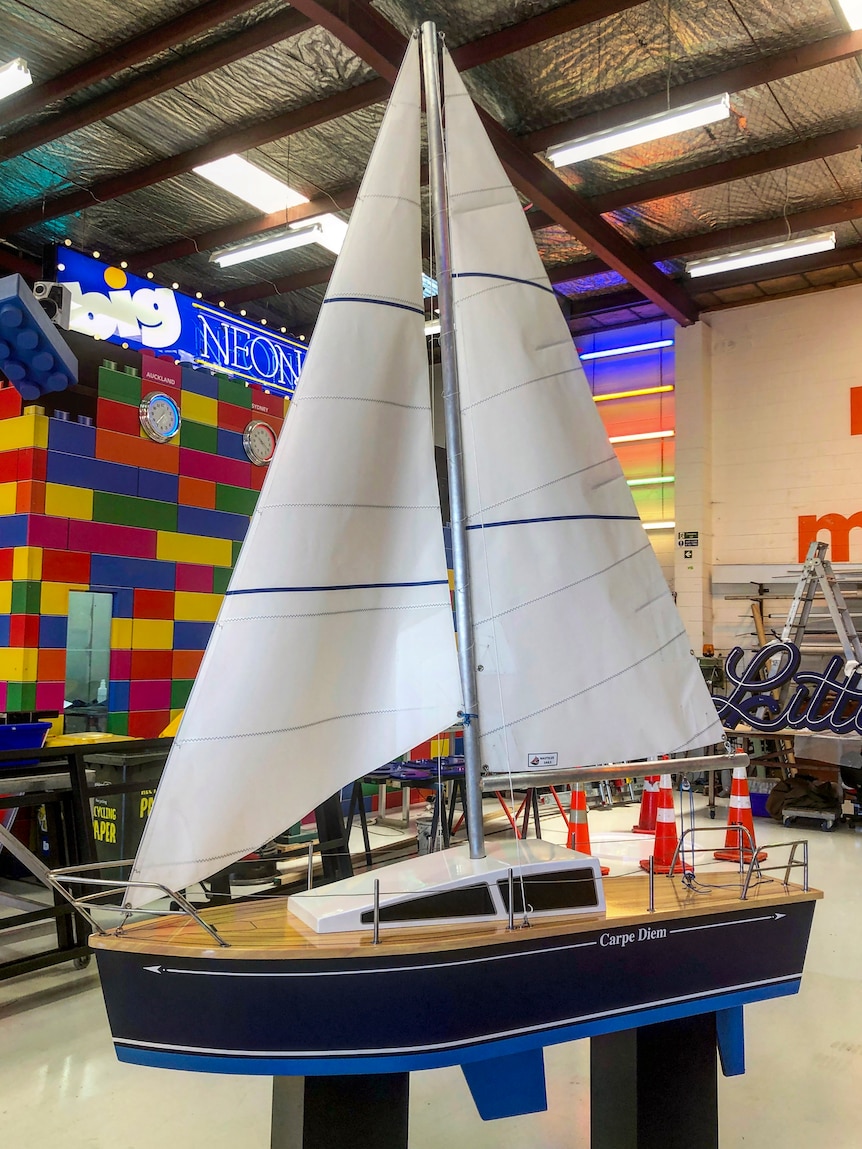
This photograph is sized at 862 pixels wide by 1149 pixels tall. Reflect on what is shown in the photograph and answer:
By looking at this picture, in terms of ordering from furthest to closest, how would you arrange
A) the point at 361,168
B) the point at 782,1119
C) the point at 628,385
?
the point at 628,385 < the point at 361,168 < the point at 782,1119

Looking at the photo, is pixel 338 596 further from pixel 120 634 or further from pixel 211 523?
pixel 211 523

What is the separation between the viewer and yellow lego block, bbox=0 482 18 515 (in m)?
5.91

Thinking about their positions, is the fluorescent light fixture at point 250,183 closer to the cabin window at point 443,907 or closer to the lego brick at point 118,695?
the lego brick at point 118,695

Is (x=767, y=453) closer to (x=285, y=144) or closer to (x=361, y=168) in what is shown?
(x=361, y=168)

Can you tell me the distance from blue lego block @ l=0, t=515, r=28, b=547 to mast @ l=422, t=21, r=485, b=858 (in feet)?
14.4

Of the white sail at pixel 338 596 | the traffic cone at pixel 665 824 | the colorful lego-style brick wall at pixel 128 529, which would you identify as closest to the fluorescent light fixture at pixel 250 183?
the colorful lego-style brick wall at pixel 128 529

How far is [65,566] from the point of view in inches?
238

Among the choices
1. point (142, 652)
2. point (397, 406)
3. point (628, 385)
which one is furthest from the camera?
point (628, 385)

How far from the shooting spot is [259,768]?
6.31 ft

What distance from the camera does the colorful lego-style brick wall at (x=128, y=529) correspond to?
5.88 metres

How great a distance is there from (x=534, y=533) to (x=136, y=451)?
494 centimetres

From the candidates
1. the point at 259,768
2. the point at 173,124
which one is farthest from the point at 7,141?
the point at 259,768

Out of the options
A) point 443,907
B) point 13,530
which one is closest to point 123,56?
point 13,530

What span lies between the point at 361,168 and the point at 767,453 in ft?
19.4
